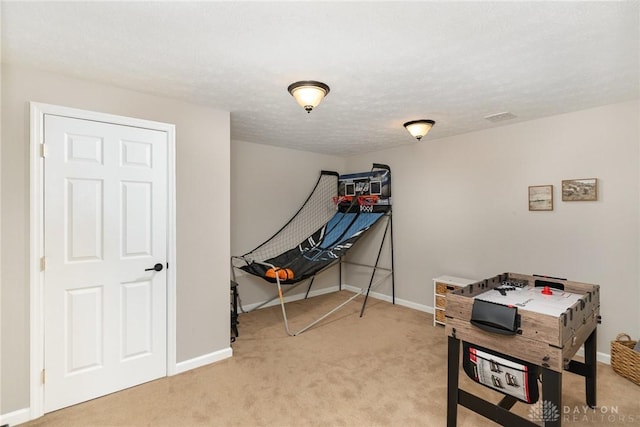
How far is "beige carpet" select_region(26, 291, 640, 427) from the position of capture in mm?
2154

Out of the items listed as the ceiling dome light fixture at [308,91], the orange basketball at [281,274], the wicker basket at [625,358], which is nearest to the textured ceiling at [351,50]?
the ceiling dome light fixture at [308,91]

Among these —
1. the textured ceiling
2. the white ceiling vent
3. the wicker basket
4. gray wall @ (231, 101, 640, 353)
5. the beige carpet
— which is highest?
the white ceiling vent

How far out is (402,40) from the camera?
69.4 inches

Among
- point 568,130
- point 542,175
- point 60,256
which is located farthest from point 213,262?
point 568,130

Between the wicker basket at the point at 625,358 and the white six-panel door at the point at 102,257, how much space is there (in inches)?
157

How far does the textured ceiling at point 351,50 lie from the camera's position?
152 centimetres

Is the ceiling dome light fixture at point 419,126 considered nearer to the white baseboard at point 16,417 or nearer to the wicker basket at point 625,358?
the wicker basket at point 625,358

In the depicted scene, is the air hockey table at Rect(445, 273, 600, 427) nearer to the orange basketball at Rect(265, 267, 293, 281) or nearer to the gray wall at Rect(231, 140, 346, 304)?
the orange basketball at Rect(265, 267, 293, 281)

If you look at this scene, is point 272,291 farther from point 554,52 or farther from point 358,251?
point 554,52

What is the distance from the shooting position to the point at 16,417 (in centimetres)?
211

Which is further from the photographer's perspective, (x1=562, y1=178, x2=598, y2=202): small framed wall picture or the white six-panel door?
(x1=562, y1=178, x2=598, y2=202): small framed wall picture

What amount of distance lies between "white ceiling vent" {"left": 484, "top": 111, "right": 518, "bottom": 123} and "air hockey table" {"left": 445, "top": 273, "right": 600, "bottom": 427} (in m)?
1.74

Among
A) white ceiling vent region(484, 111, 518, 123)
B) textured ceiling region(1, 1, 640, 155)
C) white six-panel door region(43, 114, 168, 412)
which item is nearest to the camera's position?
textured ceiling region(1, 1, 640, 155)

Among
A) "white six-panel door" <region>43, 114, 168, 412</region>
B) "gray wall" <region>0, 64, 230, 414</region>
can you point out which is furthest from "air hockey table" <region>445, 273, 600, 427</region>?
"white six-panel door" <region>43, 114, 168, 412</region>
